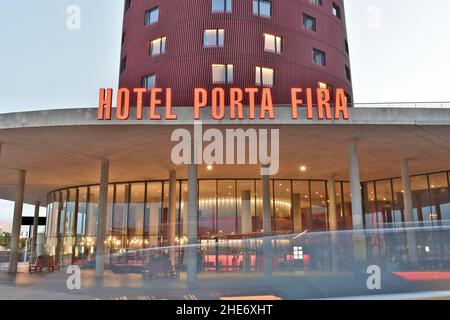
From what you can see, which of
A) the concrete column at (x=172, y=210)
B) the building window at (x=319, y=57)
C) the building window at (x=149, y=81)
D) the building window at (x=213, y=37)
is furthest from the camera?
the concrete column at (x=172, y=210)

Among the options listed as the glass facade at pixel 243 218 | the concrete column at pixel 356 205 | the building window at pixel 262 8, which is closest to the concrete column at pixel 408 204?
the glass facade at pixel 243 218

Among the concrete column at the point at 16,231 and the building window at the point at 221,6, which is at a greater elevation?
the building window at the point at 221,6

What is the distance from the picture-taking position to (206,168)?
34062mm

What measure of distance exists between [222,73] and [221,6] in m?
5.43

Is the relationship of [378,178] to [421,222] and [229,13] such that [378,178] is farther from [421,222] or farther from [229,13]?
[229,13]

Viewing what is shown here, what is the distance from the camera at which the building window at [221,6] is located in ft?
107

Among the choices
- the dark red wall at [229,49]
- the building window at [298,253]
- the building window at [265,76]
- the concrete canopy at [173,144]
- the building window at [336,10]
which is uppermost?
the building window at [336,10]

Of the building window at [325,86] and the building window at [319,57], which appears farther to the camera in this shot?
the building window at [319,57]

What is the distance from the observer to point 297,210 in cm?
3978

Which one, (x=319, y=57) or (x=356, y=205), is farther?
(x=319, y=57)

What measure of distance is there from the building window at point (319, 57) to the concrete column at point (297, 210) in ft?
40.0

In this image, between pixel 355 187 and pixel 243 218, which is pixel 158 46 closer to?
pixel 243 218

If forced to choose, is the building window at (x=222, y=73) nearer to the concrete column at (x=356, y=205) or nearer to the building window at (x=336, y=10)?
the concrete column at (x=356, y=205)

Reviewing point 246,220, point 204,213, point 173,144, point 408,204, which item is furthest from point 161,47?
point 408,204
